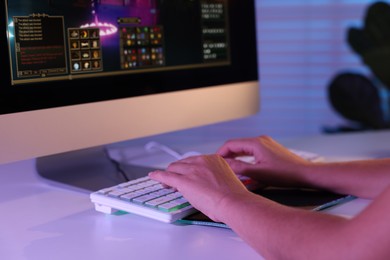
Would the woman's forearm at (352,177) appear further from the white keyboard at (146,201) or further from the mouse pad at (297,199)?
the white keyboard at (146,201)

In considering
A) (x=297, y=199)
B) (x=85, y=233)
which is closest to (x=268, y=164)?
(x=297, y=199)

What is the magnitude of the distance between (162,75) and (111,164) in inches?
8.0

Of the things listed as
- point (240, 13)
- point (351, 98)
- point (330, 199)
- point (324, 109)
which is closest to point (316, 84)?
point (324, 109)

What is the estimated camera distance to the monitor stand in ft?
3.32

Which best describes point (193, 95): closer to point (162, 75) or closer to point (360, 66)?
point (162, 75)

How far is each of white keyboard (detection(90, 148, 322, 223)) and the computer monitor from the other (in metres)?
0.12

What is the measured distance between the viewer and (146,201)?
803mm

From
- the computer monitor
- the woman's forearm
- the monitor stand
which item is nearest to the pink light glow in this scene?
the computer monitor

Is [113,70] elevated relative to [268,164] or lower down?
elevated

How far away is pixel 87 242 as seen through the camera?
Answer: 2.43ft

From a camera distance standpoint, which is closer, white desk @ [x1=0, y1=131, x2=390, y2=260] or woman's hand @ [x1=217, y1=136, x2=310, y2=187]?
white desk @ [x1=0, y1=131, x2=390, y2=260]

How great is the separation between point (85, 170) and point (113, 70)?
0.69 ft

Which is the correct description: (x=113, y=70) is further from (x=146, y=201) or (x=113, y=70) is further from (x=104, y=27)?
(x=146, y=201)

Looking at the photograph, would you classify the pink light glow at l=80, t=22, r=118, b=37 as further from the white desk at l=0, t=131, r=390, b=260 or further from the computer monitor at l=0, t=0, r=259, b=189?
the white desk at l=0, t=131, r=390, b=260
